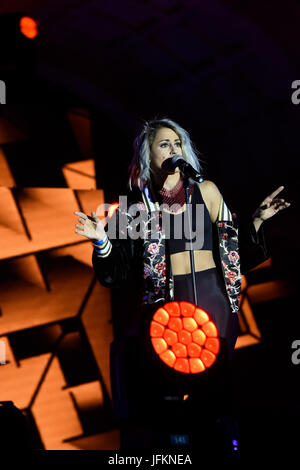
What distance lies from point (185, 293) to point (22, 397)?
1.50 metres

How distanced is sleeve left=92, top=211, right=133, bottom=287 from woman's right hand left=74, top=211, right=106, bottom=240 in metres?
0.06

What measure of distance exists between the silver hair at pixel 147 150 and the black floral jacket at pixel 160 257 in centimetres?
14

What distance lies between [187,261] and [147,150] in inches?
22.1

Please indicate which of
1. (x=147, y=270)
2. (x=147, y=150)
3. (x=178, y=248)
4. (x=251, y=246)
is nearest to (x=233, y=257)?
(x=251, y=246)

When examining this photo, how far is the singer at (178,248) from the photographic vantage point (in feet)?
5.08

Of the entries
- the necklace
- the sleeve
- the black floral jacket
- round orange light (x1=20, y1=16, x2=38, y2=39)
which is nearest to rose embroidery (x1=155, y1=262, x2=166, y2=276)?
the black floral jacket

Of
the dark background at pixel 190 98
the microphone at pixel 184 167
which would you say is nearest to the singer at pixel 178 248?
the microphone at pixel 184 167

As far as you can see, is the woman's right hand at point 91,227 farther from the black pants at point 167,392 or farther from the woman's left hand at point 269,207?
the woman's left hand at point 269,207

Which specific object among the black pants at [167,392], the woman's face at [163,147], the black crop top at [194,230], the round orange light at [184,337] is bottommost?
the black pants at [167,392]

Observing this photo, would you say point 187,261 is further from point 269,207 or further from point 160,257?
point 269,207

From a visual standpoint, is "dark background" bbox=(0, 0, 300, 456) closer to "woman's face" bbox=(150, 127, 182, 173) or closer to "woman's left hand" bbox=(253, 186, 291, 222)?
"woman's face" bbox=(150, 127, 182, 173)

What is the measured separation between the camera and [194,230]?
1.65 metres

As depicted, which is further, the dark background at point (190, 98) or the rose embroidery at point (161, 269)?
the dark background at point (190, 98)

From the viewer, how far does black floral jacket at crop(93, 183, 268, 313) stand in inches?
62.1
